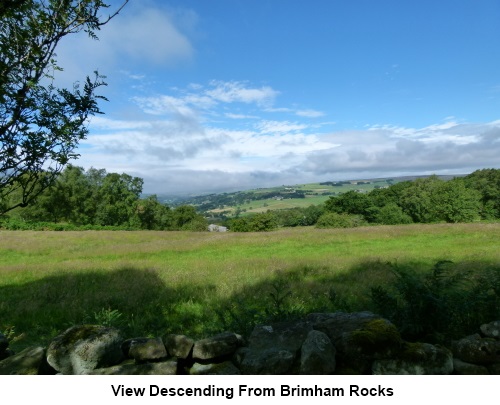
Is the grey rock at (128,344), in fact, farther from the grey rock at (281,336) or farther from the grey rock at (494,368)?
the grey rock at (494,368)

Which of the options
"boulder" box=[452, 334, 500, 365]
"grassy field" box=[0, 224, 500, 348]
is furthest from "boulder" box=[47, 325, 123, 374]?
"boulder" box=[452, 334, 500, 365]

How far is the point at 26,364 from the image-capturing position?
3756mm

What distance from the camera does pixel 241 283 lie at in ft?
39.1

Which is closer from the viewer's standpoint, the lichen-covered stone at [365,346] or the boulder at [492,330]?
the lichen-covered stone at [365,346]

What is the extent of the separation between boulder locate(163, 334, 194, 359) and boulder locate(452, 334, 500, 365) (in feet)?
10.3

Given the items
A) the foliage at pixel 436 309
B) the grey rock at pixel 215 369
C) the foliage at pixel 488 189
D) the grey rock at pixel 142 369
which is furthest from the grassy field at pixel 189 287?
the foliage at pixel 488 189

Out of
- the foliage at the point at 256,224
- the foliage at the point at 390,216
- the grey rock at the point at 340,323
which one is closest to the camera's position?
the grey rock at the point at 340,323

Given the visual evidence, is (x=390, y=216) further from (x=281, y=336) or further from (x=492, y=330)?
(x=281, y=336)

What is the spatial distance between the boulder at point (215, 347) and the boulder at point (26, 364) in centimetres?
184

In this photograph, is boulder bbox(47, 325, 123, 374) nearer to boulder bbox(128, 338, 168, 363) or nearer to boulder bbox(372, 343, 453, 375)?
boulder bbox(128, 338, 168, 363)

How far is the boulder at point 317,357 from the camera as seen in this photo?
3.42m

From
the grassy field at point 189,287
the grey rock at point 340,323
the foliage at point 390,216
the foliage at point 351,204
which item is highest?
the grey rock at point 340,323

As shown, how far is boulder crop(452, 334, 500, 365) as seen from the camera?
11.6ft
